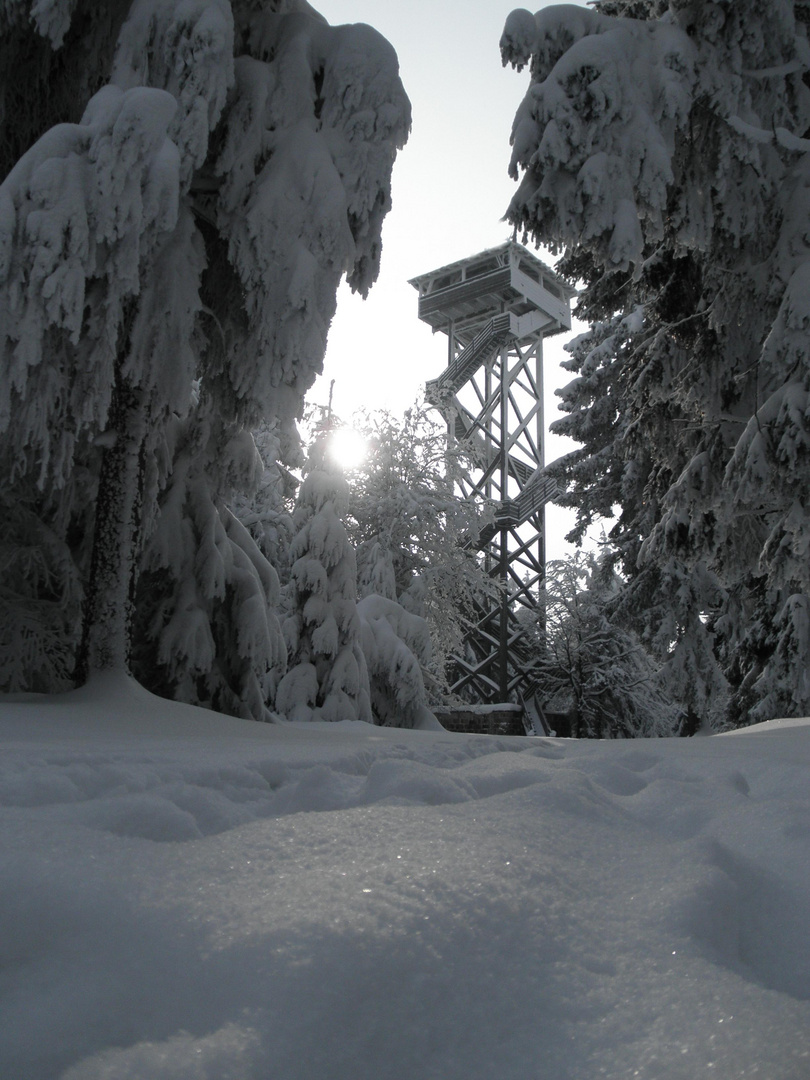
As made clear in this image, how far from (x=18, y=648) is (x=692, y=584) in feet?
37.6

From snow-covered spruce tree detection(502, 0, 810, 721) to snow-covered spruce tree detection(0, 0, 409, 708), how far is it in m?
1.44

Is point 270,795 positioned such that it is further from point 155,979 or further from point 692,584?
point 692,584

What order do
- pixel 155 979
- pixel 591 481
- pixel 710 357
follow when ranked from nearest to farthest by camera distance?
pixel 155 979 < pixel 710 357 < pixel 591 481

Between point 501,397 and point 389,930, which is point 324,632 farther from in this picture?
point 501,397

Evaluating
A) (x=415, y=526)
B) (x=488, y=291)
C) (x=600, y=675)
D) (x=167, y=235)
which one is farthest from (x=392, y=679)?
(x=488, y=291)

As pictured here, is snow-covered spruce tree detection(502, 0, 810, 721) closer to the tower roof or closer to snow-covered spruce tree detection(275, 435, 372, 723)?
snow-covered spruce tree detection(275, 435, 372, 723)

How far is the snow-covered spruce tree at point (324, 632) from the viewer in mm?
11859

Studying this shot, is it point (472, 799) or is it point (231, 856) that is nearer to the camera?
point (231, 856)

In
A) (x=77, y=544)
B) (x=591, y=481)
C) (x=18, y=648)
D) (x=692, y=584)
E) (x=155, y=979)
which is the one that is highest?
(x=591, y=481)

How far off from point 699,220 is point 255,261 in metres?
4.01

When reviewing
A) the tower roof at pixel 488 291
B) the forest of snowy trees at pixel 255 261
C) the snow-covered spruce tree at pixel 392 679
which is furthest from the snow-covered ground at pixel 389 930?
the tower roof at pixel 488 291

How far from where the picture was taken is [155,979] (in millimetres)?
1121

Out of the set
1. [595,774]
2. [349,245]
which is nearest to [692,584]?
Answer: [349,245]

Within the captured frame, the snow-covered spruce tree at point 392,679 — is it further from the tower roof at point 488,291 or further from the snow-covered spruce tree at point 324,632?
the tower roof at point 488,291
